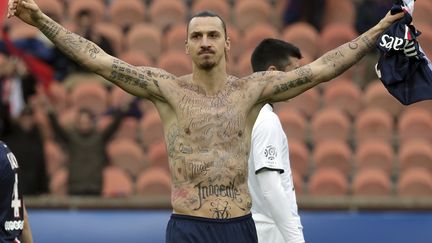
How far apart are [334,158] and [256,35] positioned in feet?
7.22

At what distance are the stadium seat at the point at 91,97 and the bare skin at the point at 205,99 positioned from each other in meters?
6.95

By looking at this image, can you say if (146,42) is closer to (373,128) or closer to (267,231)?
(373,128)

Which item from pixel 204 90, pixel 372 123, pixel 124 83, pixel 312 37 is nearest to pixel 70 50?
pixel 124 83

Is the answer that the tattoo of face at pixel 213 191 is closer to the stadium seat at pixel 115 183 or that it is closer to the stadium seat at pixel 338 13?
the stadium seat at pixel 115 183

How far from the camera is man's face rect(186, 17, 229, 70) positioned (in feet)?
21.9

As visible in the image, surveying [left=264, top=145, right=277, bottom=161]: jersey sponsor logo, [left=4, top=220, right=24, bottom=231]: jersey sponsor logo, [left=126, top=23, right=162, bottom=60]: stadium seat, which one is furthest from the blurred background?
[left=4, top=220, right=24, bottom=231]: jersey sponsor logo

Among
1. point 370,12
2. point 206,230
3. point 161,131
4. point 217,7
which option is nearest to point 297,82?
point 206,230

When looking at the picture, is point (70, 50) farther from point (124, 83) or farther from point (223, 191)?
point (223, 191)

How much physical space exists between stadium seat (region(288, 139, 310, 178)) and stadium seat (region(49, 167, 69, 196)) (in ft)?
7.55

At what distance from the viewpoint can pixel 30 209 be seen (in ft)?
37.1

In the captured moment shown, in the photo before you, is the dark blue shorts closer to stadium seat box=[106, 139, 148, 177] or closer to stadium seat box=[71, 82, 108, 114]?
stadium seat box=[106, 139, 148, 177]

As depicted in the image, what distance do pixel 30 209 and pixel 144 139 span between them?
2488 mm

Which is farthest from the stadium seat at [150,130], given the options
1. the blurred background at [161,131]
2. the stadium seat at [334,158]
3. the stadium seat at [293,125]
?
the stadium seat at [334,158]

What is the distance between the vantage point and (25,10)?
657cm
